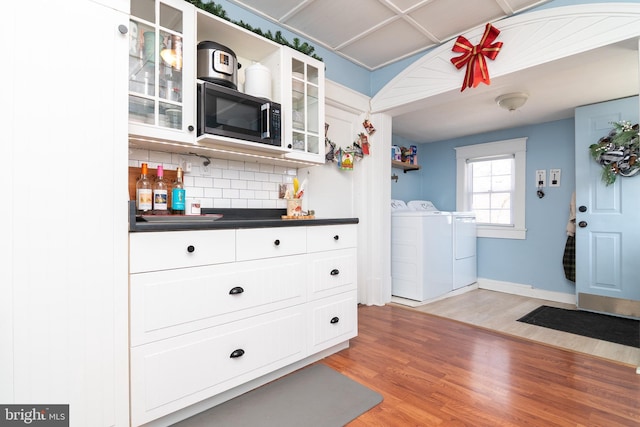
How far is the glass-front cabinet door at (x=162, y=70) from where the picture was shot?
1.56 m

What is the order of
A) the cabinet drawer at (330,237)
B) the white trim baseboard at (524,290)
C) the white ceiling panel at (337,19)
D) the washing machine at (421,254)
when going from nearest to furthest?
the cabinet drawer at (330,237) < the white ceiling panel at (337,19) < the washing machine at (421,254) < the white trim baseboard at (524,290)

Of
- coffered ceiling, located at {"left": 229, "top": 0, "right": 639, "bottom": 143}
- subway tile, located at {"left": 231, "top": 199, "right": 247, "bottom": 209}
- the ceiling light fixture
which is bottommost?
subway tile, located at {"left": 231, "top": 199, "right": 247, "bottom": 209}

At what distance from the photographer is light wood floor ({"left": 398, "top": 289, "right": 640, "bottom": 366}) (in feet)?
7.33

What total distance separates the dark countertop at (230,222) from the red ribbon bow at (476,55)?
1531mm

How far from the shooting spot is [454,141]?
15.8 ft

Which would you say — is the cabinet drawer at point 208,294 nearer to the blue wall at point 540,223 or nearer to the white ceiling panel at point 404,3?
the white ceiling panel at point 404,3

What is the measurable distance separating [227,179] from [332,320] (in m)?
1.24

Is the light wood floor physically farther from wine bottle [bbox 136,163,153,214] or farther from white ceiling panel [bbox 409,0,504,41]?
wine bottle [bbox 136,163,153,214]

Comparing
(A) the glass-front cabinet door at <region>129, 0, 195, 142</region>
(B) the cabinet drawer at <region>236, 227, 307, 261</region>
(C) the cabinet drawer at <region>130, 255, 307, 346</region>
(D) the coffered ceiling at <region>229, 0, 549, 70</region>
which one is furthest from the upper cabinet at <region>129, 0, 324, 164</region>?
(C) the cabinet drawer at <region>130, 255, 307, 346</region>

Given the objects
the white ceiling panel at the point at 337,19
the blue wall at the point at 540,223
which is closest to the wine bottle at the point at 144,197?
the white ceiling panel at the point at 337,19

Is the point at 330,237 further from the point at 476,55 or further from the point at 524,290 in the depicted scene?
the point at 524,290

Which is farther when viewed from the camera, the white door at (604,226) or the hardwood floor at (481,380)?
the white door at (604,226)

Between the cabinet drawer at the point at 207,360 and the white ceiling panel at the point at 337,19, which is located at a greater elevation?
the white ceiling panel at the point at 337,19

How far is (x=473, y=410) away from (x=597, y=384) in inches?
34.9
